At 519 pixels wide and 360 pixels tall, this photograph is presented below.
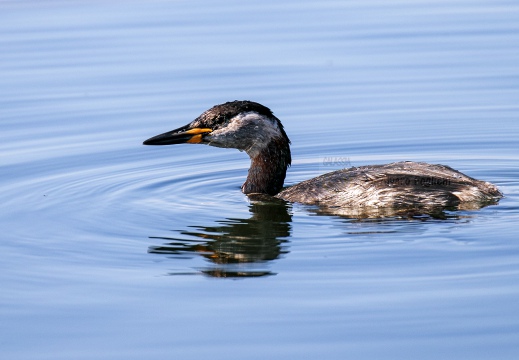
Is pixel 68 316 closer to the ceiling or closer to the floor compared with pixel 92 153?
closer to the floor

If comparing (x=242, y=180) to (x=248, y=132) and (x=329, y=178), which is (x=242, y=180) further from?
(x=329, y=178)

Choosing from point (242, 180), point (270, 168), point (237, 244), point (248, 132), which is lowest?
point (237, 244)

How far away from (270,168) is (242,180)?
743mm

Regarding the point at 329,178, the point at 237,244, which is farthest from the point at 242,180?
the point at 237,244

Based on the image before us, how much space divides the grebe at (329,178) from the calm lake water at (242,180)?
273 millimetres

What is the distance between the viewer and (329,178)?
397 inches

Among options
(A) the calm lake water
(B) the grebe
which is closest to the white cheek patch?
(B) the grebe

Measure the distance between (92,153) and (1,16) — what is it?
708cm

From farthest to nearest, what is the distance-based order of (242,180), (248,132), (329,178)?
(242,180) < (248,132) < (329,178)

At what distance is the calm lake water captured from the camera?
267 inches

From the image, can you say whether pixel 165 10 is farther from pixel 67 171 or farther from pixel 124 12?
pixel 67 171

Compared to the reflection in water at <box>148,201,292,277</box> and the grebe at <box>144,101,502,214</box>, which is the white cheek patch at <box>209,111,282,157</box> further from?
the reflection in water at <box>148,201,292,277</box>

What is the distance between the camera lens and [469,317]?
6.72 metres

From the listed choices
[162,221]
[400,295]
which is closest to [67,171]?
[162,221]
